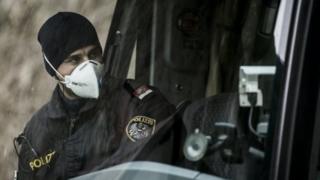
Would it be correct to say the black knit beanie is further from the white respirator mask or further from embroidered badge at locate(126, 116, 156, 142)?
embroidered badge at locate(126, 116, 156, 142)

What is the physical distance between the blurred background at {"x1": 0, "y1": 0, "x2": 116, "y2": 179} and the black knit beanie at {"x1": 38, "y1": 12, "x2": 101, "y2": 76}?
0.02 m

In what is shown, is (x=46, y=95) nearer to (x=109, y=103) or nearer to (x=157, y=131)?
(x=109, y=103)

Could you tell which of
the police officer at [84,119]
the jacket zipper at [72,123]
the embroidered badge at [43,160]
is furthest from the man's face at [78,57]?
the embroidered badge at [43,160]

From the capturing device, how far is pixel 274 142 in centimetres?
230

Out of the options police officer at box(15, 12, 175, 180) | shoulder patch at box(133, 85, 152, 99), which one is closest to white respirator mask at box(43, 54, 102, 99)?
police officer at box(15, 12, 175, 180)

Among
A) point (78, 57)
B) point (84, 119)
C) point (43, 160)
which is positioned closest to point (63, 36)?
point (78, 57)

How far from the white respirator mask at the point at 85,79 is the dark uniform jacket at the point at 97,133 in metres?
0.03

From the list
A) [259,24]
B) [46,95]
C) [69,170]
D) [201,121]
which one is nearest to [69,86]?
[46,95]

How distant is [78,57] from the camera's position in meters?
2.41

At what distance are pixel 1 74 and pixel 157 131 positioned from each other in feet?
1.56

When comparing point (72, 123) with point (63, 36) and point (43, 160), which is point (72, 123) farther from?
point (63, 36)

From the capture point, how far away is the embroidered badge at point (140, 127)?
2.43m

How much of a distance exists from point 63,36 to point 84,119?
241mm

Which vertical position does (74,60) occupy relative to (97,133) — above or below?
above
